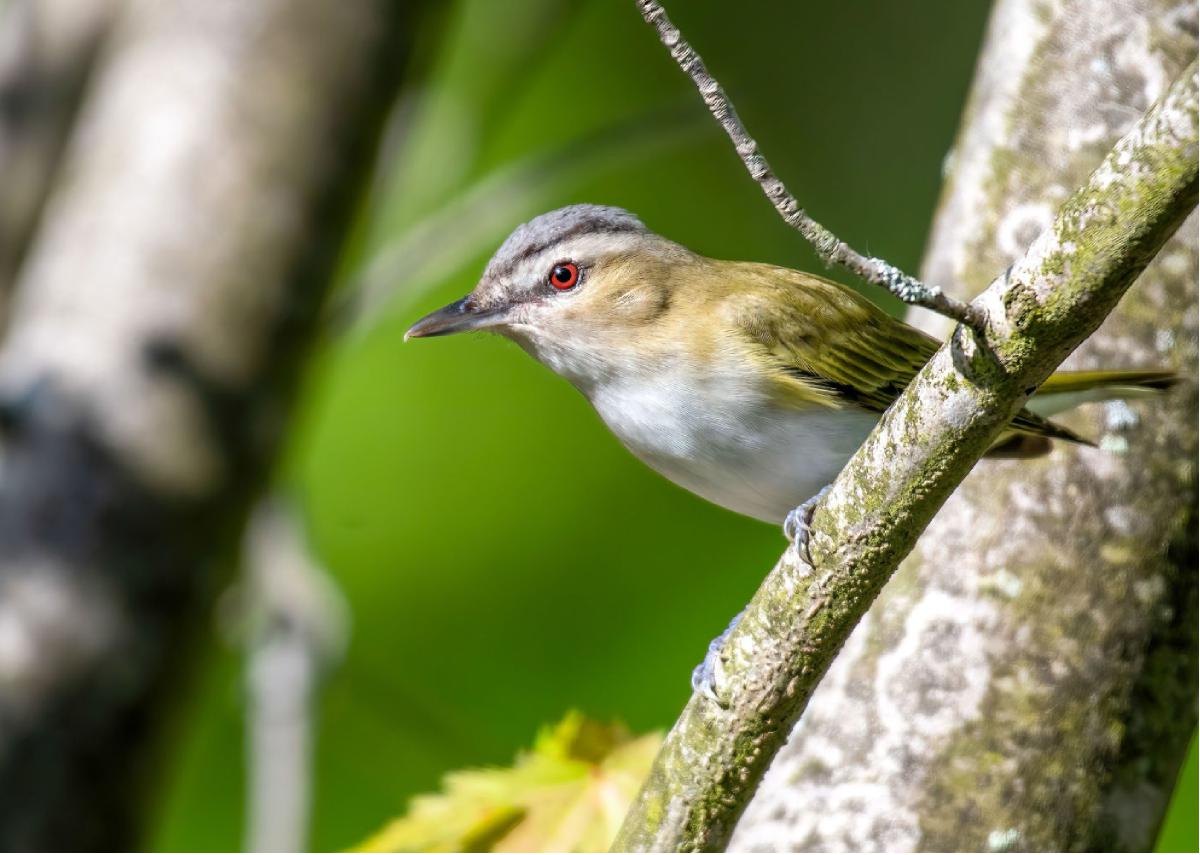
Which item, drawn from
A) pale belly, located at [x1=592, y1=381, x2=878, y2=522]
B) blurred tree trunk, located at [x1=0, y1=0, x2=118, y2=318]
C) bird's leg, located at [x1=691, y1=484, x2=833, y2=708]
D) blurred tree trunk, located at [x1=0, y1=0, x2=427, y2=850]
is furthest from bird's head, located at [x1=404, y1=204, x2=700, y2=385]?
blurred tree trunk, located at [x1=0, y1=0, x2=118, y2=318]

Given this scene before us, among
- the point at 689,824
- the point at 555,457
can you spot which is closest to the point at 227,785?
the point at 555,457

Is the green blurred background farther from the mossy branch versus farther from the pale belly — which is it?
the mossy branch

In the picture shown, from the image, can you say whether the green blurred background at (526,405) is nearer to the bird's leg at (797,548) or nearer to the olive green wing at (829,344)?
the olive green wing at (829,344)

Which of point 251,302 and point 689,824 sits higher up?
point 251,302

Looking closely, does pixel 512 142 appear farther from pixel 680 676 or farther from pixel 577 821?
pixel 577 821

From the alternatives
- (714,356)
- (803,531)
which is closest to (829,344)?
(714,356)

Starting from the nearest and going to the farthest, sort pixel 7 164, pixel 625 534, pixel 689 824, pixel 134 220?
pixel 689 824 → pixel 134 220 → pixel 7 164 → pixel 625 534

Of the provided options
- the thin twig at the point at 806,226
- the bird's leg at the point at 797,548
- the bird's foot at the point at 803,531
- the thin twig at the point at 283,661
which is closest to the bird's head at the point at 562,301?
the bird's leg at the point at 797,548
